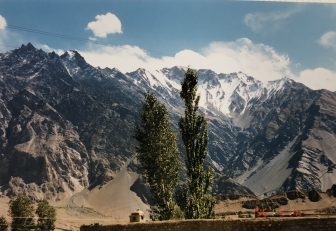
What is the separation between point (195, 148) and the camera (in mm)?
41438

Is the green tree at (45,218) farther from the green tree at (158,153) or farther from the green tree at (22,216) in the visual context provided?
the green tree at (158,153)

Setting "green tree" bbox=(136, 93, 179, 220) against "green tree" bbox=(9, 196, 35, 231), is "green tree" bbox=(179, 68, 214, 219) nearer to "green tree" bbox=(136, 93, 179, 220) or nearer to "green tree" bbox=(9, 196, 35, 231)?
"green tree" bbox=(136, 93, 179, 220)

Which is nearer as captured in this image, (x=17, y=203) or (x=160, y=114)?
(x=160, y=114)

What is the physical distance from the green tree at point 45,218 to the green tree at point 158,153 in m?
76.9

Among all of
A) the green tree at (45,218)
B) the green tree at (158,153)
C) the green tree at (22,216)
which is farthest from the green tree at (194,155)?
the green tree at (45,218)

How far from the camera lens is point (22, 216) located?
410ft

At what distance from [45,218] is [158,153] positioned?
81246mm

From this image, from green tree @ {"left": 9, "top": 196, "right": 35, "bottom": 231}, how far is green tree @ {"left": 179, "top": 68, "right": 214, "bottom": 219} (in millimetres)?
85263

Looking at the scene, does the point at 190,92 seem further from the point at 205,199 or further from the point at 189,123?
the point at 205,199

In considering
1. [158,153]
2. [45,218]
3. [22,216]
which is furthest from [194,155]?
[22,216]

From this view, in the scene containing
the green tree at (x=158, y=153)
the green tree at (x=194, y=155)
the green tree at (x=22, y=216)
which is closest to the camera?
the green tree at (x=194, y=155)

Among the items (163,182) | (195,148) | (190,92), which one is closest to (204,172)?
(195,148)

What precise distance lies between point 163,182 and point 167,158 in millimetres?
2944

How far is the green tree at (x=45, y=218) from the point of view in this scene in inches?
4815
